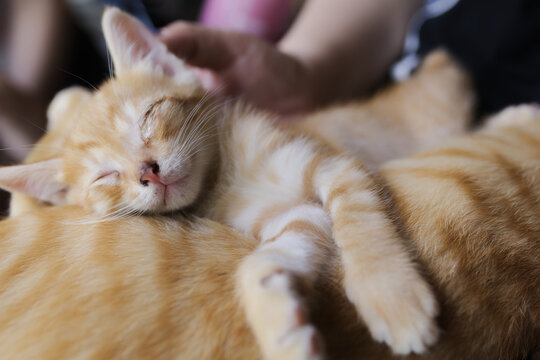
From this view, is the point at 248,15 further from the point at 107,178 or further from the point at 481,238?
the point at 481,238

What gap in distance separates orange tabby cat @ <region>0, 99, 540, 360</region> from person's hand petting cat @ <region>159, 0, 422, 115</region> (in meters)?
0.68

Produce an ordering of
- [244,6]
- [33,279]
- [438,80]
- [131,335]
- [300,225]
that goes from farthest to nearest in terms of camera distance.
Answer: [244,6]
[438,80]
[300,225]
[33,279]
[131,335]

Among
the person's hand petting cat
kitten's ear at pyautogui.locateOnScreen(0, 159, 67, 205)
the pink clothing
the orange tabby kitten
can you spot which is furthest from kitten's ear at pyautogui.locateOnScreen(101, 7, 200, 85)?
the pink clothing

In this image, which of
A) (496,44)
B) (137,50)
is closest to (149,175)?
(137,50)

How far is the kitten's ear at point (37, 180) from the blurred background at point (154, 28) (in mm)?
440

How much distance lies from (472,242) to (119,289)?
57cm

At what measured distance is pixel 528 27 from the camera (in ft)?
3.74

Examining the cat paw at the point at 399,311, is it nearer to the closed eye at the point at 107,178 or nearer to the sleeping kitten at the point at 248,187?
the sleeping kitten at the point at 248,187

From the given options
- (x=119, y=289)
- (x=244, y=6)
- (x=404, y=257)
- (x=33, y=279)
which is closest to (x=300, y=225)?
(x=404, y=257)

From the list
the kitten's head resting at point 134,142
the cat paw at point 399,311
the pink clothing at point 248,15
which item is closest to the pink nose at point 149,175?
the kitten's head resting at point 134,142

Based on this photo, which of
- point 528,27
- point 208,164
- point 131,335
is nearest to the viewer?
point 131,335

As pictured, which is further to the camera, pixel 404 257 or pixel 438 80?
pixel 438 80

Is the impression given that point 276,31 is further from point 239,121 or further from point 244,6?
point 239,121

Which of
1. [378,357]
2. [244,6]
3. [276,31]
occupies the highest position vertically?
[244,6]
